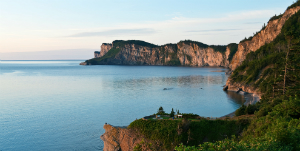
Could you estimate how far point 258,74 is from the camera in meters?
90.9

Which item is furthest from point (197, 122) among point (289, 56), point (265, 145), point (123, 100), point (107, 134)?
point (123, 100)

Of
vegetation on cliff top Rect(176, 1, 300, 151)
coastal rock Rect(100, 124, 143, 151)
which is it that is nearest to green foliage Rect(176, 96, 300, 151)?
vegetation on cliff top Rect(176, 1, 300, 151)

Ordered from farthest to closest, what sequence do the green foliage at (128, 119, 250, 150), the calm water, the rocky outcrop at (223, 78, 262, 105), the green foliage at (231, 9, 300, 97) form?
1. the rocky outcrop at (223, 78, 262, 105)
2. the green foliage at (231, 9, 300, 97)
3. the calm water
4. the green foliage at (128, 119, 250, 150)

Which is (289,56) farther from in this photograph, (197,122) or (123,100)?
(123,100)

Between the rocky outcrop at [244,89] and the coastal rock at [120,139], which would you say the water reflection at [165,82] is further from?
the coastal rock at [120,139]

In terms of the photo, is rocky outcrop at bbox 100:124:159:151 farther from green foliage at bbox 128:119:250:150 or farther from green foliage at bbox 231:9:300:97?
green foliage at bbox 231:9:300:97

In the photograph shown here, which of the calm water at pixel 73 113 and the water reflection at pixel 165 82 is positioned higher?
the water reflection at pixel 165 82

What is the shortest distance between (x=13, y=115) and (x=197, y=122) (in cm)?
4377

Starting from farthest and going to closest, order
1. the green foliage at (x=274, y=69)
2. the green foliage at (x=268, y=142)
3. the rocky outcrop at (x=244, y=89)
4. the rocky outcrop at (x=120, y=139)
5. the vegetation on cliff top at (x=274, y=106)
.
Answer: the rocky outcrop at (x=244, y=89)
the green foliage at (x=274, y=69)
the rocky outcrop at (x=120, y=139)
the vegetation on cliff top at (x=274, y=106)
the green foliage at (x=268, y=142)

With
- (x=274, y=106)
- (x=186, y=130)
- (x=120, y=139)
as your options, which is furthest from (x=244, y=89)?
(x=120, y=139)

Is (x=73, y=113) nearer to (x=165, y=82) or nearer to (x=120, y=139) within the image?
(x=120, y=139)

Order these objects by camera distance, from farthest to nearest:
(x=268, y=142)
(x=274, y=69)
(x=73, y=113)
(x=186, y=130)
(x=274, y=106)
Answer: (x=274, y=69) → (x=73, y=113) → (x=274, y=106) → (x=186, y=130) → (x=268, y=142)

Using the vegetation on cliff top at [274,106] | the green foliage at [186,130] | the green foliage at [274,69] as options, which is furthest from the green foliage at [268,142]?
the green foliage at [274,69]

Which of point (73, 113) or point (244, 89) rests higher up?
point (244, 89)
